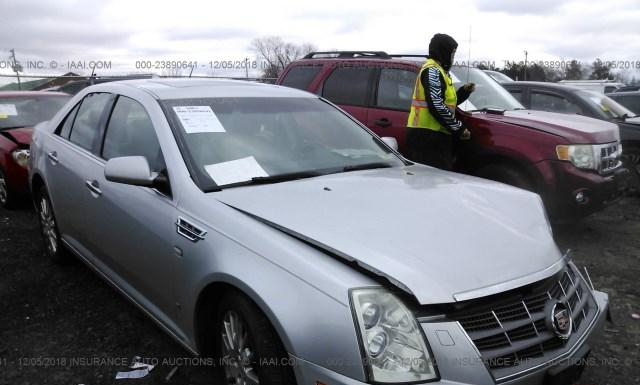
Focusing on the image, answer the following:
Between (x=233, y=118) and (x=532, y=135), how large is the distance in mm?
3019

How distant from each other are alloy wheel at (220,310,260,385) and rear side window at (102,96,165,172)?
3.16ft

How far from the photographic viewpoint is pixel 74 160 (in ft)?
11.9

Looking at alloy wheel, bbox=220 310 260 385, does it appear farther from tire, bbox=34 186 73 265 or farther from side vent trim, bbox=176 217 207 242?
tire, bbox=34 186 73 265

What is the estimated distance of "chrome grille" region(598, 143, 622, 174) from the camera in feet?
15.8

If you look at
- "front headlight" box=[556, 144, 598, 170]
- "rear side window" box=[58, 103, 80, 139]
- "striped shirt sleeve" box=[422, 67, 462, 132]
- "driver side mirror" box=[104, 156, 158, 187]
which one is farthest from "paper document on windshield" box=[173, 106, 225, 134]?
"front headlight" box=[556, 144, 598, 170]

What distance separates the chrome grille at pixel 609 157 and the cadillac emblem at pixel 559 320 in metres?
3.21

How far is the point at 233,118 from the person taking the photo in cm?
301

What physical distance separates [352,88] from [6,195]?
4168 mm

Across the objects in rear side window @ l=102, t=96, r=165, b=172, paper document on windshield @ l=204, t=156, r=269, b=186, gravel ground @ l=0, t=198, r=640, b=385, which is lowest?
gravel ground @ l=0, t=198, r=640, b=385

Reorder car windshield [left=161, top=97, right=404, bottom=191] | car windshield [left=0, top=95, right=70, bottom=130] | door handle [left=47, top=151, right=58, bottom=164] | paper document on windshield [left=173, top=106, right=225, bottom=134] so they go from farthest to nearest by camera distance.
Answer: car windshield [left=0, top=95, right=70, bottom=130] → door handle [left=47, top=151, right=58, bottom=164] → paper document on windshield [left=173, top=106, right=225, bottom=134] → car windshield [left=161, top=97, right=404, bottom=191]

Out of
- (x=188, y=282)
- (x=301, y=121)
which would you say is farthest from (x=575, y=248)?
(x=188, y=282)

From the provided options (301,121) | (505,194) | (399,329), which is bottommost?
(399,329)

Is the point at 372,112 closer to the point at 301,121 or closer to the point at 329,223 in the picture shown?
the point at 301,121

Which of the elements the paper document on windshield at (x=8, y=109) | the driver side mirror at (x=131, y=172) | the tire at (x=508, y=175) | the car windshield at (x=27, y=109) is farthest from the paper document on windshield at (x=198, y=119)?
the paper document on windshield at (x=8, y=109)
